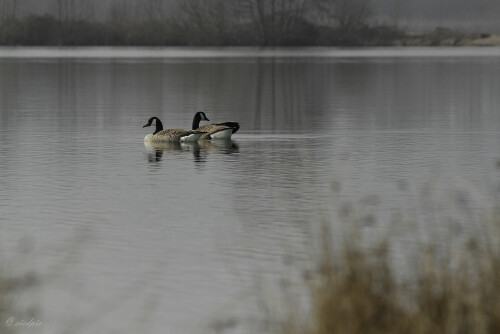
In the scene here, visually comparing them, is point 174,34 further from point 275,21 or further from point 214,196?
point 214,196

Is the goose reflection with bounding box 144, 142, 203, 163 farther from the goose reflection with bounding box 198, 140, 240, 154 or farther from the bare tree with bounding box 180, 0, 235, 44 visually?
the bare tree with bounding box 180, 0, 235, 44

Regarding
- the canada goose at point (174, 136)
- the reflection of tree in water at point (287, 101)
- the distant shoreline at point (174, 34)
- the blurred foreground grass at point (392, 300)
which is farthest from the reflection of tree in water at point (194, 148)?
the distant shoreline at point (174, 34)

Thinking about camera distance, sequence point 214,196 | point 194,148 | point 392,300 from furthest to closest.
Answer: point 194,148, point 214,196, point 392,300

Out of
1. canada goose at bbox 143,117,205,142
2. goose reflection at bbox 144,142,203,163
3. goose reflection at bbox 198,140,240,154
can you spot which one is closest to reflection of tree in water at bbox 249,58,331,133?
goose reflection at bbox 198,140,240,154

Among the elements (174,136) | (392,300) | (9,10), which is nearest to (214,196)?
(174,136)

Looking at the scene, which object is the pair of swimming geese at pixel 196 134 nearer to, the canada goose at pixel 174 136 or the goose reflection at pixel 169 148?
the canada goose at pixel 174 136

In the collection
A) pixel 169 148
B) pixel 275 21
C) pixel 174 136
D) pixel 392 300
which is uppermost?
pixel 275 21

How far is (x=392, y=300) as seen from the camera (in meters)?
7.80

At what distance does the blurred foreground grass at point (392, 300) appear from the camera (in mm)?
7336

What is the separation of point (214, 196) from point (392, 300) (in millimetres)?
8146

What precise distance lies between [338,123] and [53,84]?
23240 millimetres

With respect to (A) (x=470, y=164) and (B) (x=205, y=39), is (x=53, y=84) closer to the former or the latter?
(A) (x=470, y=164)

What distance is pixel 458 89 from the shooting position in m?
43.3

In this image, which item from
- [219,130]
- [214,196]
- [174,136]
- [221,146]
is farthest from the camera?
[219,130]
